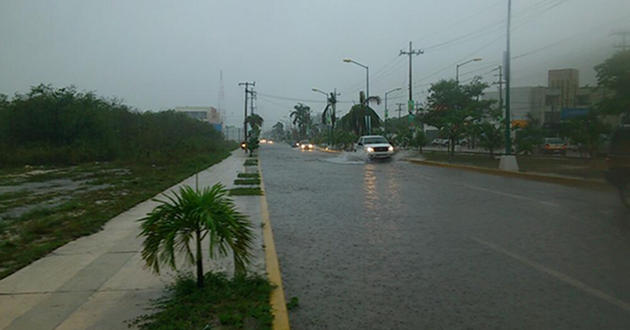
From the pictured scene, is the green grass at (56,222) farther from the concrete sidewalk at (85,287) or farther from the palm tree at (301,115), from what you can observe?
the palm tree at (301,115)

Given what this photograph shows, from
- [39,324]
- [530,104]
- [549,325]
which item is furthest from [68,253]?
[530,104]

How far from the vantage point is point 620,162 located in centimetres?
1074

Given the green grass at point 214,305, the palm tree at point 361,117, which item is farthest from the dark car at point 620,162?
the palm tree at point 361,117

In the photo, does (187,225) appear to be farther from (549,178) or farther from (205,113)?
(205,113)

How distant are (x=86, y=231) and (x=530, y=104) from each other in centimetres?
6334

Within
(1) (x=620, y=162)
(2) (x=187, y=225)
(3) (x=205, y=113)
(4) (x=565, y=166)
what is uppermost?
(3) (x=205, y=113)

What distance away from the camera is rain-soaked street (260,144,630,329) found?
15.1ft

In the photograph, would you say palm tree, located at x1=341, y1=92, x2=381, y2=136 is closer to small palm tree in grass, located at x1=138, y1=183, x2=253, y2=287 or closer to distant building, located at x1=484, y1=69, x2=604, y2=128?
distant building, located at x1=484, y1=69, x2=604, y2=128

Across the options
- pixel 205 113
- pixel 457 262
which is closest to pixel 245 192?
pixel 457 262

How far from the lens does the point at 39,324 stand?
14.0 ft

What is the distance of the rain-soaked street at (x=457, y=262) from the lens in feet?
15.1

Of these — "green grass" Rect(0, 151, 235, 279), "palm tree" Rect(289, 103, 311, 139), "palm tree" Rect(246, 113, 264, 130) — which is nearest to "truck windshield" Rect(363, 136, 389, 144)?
"green grass" Rect(0, 151, 235, 279)

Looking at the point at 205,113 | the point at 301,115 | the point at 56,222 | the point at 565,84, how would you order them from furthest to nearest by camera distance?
the point at 205,113 < the point at 301,115 < the point at 565,84 < the point at 56,222

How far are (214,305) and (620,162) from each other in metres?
10.1
